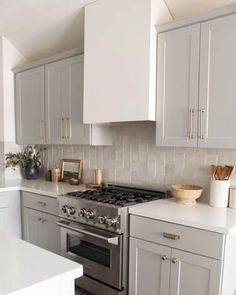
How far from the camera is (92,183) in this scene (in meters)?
2.99

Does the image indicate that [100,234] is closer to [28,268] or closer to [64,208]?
[64,208]

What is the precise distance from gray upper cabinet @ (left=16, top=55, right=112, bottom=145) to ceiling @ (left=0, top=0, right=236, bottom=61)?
0.30 metres

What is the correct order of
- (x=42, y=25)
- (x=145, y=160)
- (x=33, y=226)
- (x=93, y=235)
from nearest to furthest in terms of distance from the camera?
(x=93, y=235) < (x=145, y=160) < (x=33, y=226) < (x=42, y=25)

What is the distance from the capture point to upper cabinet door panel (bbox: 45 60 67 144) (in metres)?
2.95

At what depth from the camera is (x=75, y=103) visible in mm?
2832

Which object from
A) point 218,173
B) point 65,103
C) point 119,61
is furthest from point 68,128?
point 218,173

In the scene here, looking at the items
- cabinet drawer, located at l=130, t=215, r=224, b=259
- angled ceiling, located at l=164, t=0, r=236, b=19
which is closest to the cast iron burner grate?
cabinet drawer, located at l=130, t=215, r=224, b=259

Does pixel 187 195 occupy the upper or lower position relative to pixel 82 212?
upper

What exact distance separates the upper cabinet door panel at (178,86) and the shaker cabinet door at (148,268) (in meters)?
0.76

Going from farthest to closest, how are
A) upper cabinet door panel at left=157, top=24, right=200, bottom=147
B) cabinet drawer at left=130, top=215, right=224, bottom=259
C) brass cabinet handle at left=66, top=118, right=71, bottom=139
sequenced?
brass cabinet handle at left=66, top=118, right=71, bottom=139 → upper cabinet door panel at left=157, top=24, right=200, bottom=147 → cabinet drawer at left=130, top=215, right=224, bottom=259

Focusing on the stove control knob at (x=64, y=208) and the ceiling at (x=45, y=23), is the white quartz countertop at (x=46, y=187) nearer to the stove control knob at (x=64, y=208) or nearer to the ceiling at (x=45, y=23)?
the stove control knob at (x=64, y=208)

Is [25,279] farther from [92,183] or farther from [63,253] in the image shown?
[92,183]

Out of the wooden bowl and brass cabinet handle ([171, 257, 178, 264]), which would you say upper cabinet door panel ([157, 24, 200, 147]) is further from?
brass cabinet handle ([171, 257, 178, 264])

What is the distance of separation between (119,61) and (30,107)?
1.54 m
